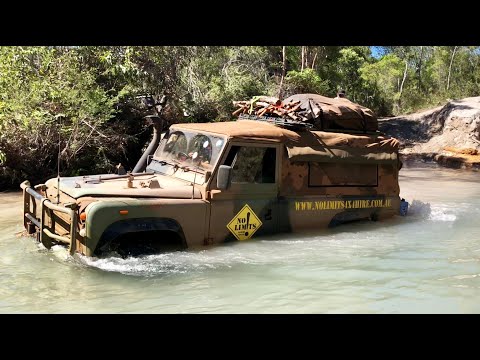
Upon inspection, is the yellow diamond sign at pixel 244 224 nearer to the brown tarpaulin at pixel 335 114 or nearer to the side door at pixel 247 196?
the side door at pixel 247 196

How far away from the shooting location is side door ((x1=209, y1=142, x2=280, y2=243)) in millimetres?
6573

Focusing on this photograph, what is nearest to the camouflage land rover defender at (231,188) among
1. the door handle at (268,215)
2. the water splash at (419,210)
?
the door handle at (268,215)

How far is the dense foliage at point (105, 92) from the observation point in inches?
492

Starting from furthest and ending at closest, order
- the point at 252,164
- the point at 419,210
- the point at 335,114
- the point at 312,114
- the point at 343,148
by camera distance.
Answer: the point at 419,210, the point at 335,114, the point at 312,114, the point at 343,148, the point at 252,164

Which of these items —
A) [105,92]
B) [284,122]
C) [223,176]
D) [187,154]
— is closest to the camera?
[223,176]

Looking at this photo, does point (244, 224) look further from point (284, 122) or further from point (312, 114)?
point (312, 114)

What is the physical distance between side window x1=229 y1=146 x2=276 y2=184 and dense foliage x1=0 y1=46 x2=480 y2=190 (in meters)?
3.58

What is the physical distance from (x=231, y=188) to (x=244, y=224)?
51cm

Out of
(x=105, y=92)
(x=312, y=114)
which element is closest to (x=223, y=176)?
(x=312, y=114)

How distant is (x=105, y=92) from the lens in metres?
13.9

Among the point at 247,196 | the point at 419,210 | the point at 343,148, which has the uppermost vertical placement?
the point at 343,148

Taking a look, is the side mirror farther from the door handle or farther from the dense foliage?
the dense foliage

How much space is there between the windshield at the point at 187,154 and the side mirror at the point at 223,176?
25 cm
